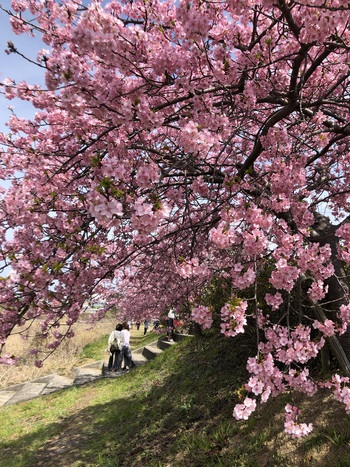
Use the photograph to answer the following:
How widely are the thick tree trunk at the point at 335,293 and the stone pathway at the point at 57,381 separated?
8.09m

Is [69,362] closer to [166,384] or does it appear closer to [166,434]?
[166,384]

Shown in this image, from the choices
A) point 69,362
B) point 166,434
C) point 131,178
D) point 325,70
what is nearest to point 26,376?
point 69,362

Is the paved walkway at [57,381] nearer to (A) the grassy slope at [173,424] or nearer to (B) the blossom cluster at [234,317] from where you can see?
(A) the grassy slope at [173,424]

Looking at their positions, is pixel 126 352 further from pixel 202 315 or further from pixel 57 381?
pixel 202 315

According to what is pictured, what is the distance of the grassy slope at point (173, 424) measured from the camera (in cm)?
366

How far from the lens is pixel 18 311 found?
12.3 ft

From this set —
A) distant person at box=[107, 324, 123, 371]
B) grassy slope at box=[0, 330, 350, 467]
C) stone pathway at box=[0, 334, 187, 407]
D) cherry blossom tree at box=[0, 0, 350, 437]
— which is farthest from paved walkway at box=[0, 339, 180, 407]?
cherry blossom tree at box=[0, 0, 350, 437]

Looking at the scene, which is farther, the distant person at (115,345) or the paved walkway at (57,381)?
the distant person at (115,345)

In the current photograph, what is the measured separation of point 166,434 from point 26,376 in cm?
824

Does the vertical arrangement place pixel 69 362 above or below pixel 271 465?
above

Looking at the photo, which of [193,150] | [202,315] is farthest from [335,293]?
[193,150]

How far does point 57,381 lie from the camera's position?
35.5 ft

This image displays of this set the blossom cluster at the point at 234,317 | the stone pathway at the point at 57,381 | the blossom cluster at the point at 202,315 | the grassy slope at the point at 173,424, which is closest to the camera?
the blossom cluster at the point at 234,317

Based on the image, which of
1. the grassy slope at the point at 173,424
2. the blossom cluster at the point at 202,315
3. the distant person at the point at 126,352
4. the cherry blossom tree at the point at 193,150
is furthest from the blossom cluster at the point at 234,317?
the distant person at the point at 126,352
